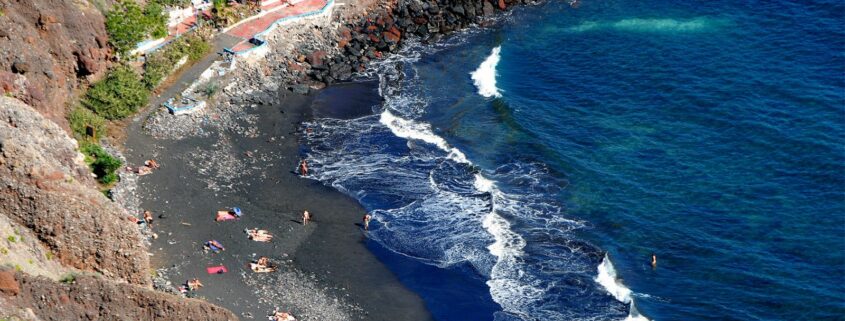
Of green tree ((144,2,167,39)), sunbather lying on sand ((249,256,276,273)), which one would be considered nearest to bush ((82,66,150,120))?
green tree ((144,2,167,39))

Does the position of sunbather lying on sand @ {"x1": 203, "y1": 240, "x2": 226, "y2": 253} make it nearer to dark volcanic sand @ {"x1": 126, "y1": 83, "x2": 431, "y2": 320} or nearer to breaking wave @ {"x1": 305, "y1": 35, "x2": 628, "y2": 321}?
dark volcanic sand @ {"x1": 126, "y1": 83, "x2": 431, "y2": 320}

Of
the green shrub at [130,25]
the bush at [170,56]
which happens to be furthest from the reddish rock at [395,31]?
the green shrub at [130,25]

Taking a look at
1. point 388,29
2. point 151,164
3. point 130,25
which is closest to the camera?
point 151,164

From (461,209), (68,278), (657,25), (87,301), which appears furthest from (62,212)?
(657,25)

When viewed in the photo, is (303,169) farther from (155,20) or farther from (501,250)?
(155,20)

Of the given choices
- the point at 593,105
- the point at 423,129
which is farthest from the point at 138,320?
the point at 593,105

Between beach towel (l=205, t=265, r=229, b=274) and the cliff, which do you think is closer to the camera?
the cliff

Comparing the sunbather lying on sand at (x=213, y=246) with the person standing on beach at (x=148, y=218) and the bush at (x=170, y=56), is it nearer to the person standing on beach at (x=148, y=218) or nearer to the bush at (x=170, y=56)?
the person standing on beach at (x=148, y=218)
